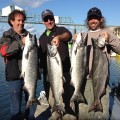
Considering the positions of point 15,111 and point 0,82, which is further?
point 0,82

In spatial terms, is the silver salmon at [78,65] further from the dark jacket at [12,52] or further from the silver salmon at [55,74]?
the dark jacket at [12,52]

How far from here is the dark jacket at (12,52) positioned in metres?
7.07

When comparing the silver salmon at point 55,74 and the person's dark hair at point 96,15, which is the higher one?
the person's dark hair at point 96,15

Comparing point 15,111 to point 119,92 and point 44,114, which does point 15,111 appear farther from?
point 119,92

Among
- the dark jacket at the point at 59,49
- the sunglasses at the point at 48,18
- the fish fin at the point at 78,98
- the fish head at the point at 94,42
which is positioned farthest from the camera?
the dark jacket at the point at 59,49

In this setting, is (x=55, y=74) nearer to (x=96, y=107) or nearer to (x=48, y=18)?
(x=96, y=107)

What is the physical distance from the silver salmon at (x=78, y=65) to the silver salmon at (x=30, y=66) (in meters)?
0.85

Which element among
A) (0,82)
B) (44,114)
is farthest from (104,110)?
(0,82)

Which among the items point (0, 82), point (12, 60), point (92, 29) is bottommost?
point (0, 82)

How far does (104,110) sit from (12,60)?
2437mm

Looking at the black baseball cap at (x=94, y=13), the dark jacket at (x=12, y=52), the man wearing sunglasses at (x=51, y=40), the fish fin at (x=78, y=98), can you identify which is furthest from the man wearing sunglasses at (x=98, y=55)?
the dark jacket at (x=12, y=52)

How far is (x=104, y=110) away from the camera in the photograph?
7.16m

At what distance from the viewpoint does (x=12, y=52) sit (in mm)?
7070

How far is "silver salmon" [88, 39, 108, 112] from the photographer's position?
6715 millimetres
